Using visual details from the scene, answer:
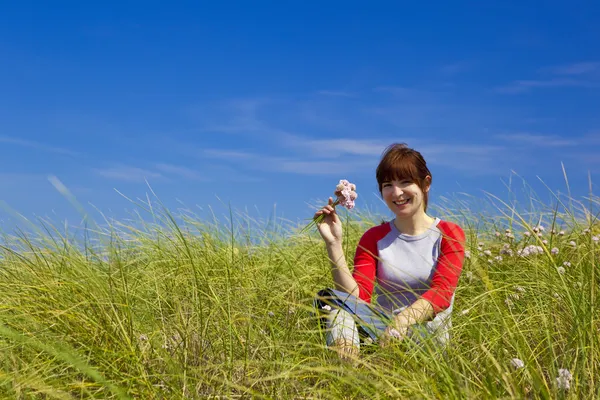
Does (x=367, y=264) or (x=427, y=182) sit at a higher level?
(x=427, y=182)

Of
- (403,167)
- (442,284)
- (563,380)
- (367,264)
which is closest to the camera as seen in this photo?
(563,380)

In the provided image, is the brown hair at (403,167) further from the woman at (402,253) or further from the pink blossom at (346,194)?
the pink blossom at (346,194)

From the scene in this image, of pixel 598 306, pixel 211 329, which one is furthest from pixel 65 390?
pixel 598 306

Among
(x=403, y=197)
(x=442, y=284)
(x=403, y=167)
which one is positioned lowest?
(x=442, y=284)

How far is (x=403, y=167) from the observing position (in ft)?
11.8

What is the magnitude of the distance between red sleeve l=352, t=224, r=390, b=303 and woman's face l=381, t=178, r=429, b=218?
239 millimetres

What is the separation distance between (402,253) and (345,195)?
1.66 feet

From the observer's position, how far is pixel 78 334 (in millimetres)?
3068

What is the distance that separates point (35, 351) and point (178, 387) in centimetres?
87

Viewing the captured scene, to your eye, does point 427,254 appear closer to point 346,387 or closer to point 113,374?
point 346,387

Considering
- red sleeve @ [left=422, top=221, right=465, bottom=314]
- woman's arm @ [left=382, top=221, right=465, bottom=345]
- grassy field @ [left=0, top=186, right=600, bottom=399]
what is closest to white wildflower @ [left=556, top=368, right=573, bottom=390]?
grassy field @ [left=0, top=186, right=600, bottom=399]

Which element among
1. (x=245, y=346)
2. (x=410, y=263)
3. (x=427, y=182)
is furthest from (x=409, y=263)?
(x=245, y=346)

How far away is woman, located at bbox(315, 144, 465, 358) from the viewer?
3436mm

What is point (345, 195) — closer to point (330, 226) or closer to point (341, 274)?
point (330, 226)
